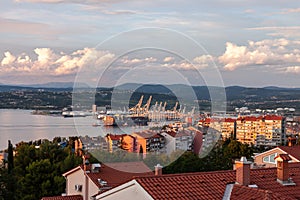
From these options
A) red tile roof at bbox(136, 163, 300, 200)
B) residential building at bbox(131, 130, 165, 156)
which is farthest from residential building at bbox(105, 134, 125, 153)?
red tile roof at bbox(136, 163, 300, 200)

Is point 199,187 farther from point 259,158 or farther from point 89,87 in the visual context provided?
point 259,158

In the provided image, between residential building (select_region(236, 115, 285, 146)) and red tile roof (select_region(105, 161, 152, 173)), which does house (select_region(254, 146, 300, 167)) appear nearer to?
red tile roof (select_region(105, 161, 152, 173))

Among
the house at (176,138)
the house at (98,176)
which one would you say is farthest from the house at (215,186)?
the house at (98,176)

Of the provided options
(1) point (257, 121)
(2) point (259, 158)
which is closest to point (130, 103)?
(2) point (259, 158)

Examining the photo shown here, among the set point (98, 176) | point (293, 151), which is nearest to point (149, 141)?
point (98, 176)

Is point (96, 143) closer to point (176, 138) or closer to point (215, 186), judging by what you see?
point (176, 138)

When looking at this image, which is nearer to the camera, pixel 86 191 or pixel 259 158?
pixel 86 191

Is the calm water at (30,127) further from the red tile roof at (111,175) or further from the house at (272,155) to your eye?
the red tile roof at (111,175)
